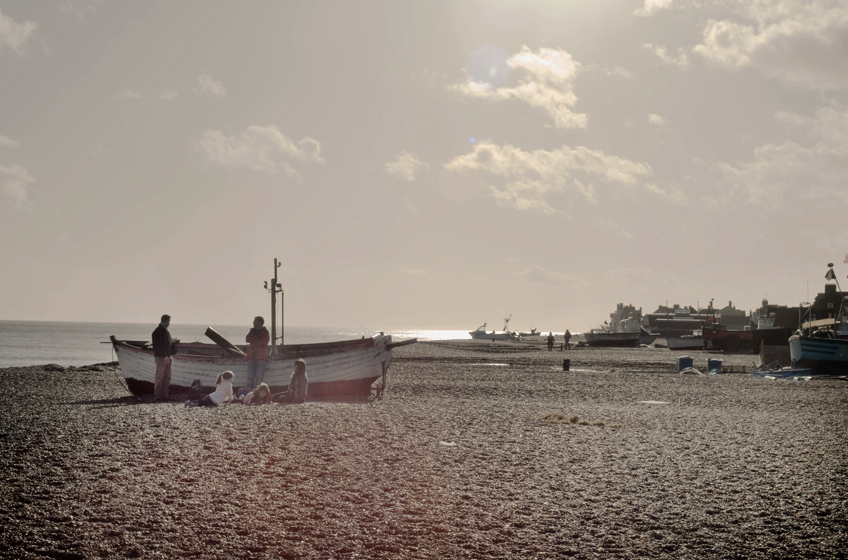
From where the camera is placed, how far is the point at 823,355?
113ft

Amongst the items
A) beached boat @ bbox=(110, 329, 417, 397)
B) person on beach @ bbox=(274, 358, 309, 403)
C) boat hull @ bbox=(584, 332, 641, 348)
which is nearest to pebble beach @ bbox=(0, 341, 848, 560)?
person on beach @ bbox=(274, 358, 309, 403)

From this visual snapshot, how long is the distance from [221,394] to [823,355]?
3224 cm

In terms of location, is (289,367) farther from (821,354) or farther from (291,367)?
(821,354)

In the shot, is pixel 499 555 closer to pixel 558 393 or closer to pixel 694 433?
pixel 694 433

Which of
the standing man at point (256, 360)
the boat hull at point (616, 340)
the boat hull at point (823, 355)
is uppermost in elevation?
the standing man at point (256, 360)

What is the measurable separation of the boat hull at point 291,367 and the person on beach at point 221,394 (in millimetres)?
3729

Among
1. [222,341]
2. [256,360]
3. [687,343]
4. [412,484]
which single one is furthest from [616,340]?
[412,484]

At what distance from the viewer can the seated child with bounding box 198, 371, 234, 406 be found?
16.2m

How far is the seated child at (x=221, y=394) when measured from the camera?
16250 mm

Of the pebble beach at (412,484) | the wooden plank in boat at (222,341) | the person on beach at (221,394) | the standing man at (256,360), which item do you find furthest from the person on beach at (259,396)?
the wooden plank in boat at (222,341)

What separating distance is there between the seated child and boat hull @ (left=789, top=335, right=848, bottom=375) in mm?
31730

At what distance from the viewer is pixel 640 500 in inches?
317

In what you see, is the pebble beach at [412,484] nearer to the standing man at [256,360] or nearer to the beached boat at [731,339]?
the standing man at [256,360]

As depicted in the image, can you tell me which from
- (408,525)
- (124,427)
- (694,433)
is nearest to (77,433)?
(124,427)
